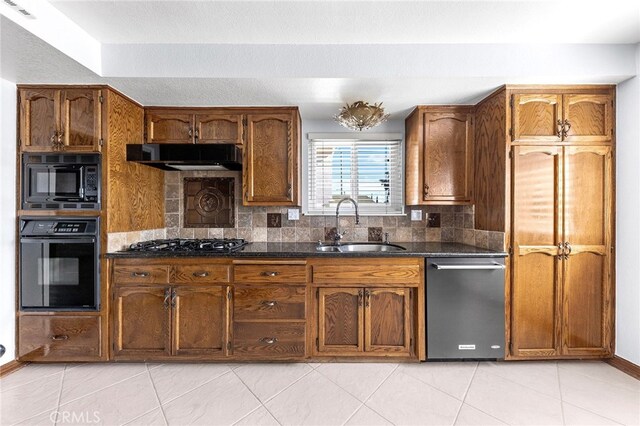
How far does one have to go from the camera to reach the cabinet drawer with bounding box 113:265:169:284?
7.43 ft

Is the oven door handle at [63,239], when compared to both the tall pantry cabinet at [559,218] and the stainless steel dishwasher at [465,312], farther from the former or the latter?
the tall pantry cabinet at [559,218]

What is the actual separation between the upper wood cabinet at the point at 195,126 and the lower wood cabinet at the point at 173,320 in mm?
1290

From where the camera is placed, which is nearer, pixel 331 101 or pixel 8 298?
pixel 8 298

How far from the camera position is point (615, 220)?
7.45ft

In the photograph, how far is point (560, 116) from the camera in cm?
226

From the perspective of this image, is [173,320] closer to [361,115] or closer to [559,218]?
[361,115]

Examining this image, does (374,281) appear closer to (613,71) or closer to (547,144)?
(547,144)

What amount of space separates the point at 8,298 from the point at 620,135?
4.68 m

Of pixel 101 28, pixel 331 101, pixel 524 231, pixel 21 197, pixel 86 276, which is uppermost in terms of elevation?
pixel 101 28

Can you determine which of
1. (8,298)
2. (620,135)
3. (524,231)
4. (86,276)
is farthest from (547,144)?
(8,298)

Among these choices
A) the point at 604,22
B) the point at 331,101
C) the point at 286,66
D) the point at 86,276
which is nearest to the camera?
the point at 604,22

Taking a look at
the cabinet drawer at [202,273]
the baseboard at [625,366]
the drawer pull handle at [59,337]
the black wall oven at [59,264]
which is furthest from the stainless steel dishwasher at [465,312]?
the drawer pull handle at [59,337]

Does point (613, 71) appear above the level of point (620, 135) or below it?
above

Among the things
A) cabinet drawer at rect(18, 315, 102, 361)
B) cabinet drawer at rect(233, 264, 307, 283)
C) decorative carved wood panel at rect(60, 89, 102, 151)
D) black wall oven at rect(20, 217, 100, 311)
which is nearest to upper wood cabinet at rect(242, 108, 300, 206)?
cabinet drawer at rect(233, 264, 307, 283)
